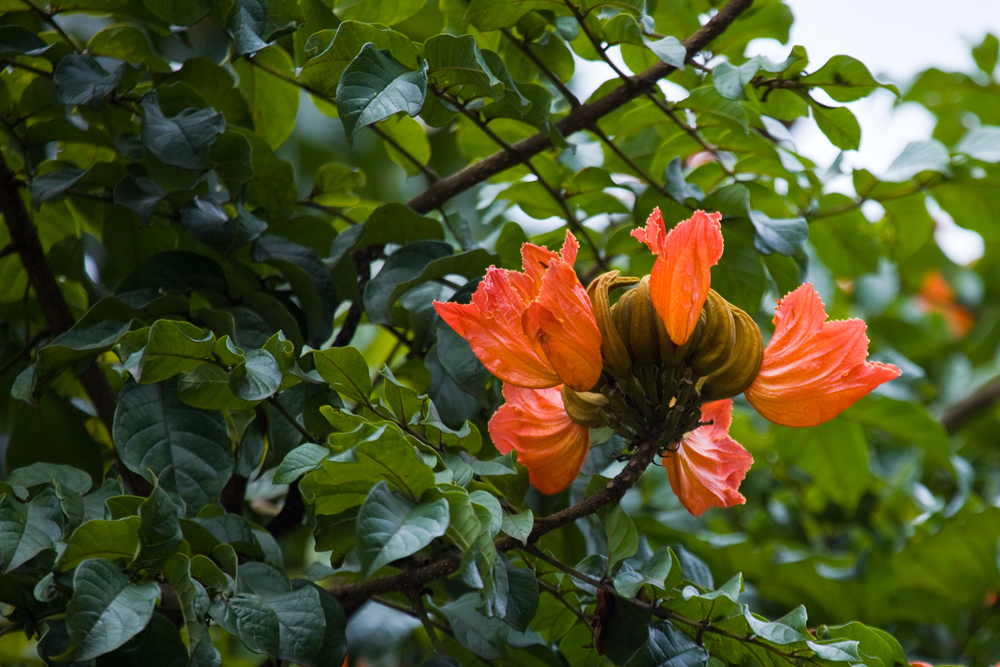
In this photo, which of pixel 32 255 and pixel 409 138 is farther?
pixel 409 138

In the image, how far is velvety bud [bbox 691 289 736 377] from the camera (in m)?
0.66

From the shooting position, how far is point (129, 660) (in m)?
0.64

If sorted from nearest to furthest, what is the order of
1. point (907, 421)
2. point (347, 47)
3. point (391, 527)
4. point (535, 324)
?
point (391, 527)
point (535, 324)
point (347, 47)
point (907, 421)

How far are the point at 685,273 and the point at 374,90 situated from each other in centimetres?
29

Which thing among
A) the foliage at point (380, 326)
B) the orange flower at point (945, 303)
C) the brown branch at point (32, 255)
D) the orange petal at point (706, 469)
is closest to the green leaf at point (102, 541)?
the foliage at point (380, 326)

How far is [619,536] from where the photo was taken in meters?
0.68

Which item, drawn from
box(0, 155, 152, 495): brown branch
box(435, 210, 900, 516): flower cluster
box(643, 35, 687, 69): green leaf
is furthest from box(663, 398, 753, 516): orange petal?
box(0, 155, 152, 495): brown branch

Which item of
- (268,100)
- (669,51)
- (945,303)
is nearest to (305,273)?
(268,100)

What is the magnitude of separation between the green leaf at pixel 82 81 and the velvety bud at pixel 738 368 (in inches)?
24.0

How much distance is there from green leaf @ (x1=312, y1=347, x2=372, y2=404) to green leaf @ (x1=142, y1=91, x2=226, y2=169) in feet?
0.87

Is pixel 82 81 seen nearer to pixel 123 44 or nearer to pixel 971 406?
pixel 123 44

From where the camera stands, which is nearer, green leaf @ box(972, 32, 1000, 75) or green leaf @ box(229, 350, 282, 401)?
green leaf @ box(229, 350, 282, 401)

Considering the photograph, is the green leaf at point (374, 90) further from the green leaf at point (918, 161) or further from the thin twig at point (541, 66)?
the green leaf at point (918, 161)

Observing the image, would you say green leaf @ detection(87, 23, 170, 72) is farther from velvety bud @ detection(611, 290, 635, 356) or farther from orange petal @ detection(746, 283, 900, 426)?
orange petal @ detection(746, 283, 900, 426)
